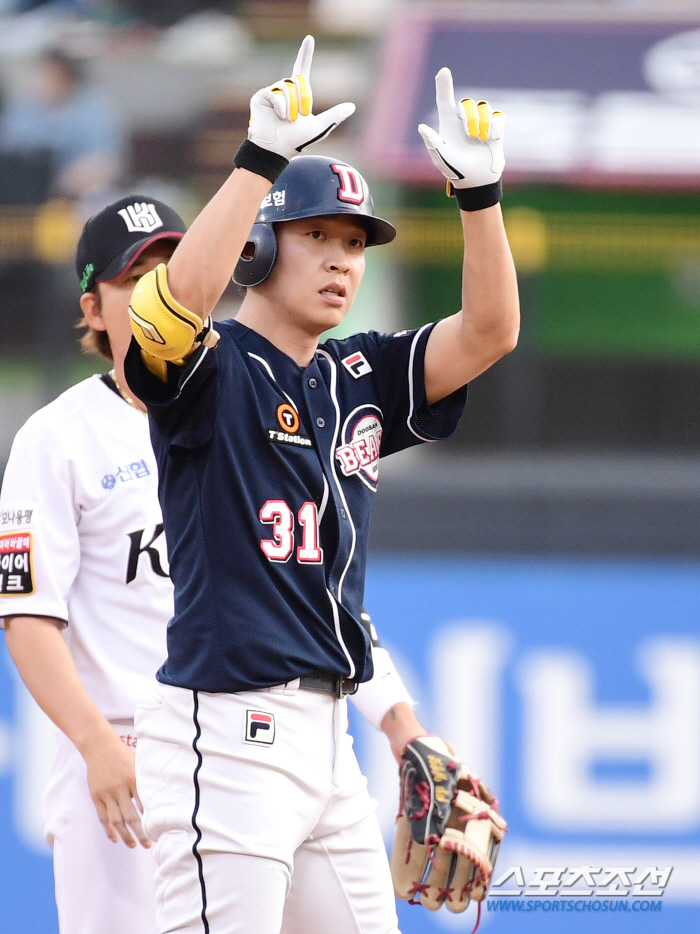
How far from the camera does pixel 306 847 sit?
2197 millimetres

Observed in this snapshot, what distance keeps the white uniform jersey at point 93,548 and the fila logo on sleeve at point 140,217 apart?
1.35 ft

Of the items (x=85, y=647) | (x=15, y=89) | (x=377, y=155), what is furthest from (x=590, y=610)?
(x=15, y=89)

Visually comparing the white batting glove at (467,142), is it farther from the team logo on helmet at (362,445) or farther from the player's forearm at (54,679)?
the player's forearm at (54,679)

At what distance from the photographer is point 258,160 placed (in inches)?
79.8

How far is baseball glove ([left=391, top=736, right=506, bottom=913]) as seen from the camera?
236 centimetres

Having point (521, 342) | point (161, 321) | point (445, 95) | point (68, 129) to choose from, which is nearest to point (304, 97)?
point (445, 95)

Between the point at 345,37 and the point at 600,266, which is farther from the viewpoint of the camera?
the point at 345,37

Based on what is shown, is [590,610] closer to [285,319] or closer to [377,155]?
[285,319]

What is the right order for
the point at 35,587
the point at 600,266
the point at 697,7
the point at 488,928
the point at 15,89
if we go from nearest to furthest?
the point at 35,587
the point at 488,928
the point at 600,266
the point at 15,89
the point at 697,7

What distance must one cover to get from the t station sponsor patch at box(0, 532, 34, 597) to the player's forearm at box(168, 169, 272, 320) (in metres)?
0.79

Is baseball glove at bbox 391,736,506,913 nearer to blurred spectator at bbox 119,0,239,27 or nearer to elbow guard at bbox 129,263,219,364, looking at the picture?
elbow guard at bbox 129,263,219,364

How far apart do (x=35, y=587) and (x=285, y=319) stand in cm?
75

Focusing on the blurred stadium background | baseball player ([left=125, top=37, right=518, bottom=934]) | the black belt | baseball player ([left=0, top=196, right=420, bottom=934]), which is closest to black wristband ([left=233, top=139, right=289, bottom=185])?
baseball player ([left=125, top=37, right=518, bottom=934])

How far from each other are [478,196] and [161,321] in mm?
561
